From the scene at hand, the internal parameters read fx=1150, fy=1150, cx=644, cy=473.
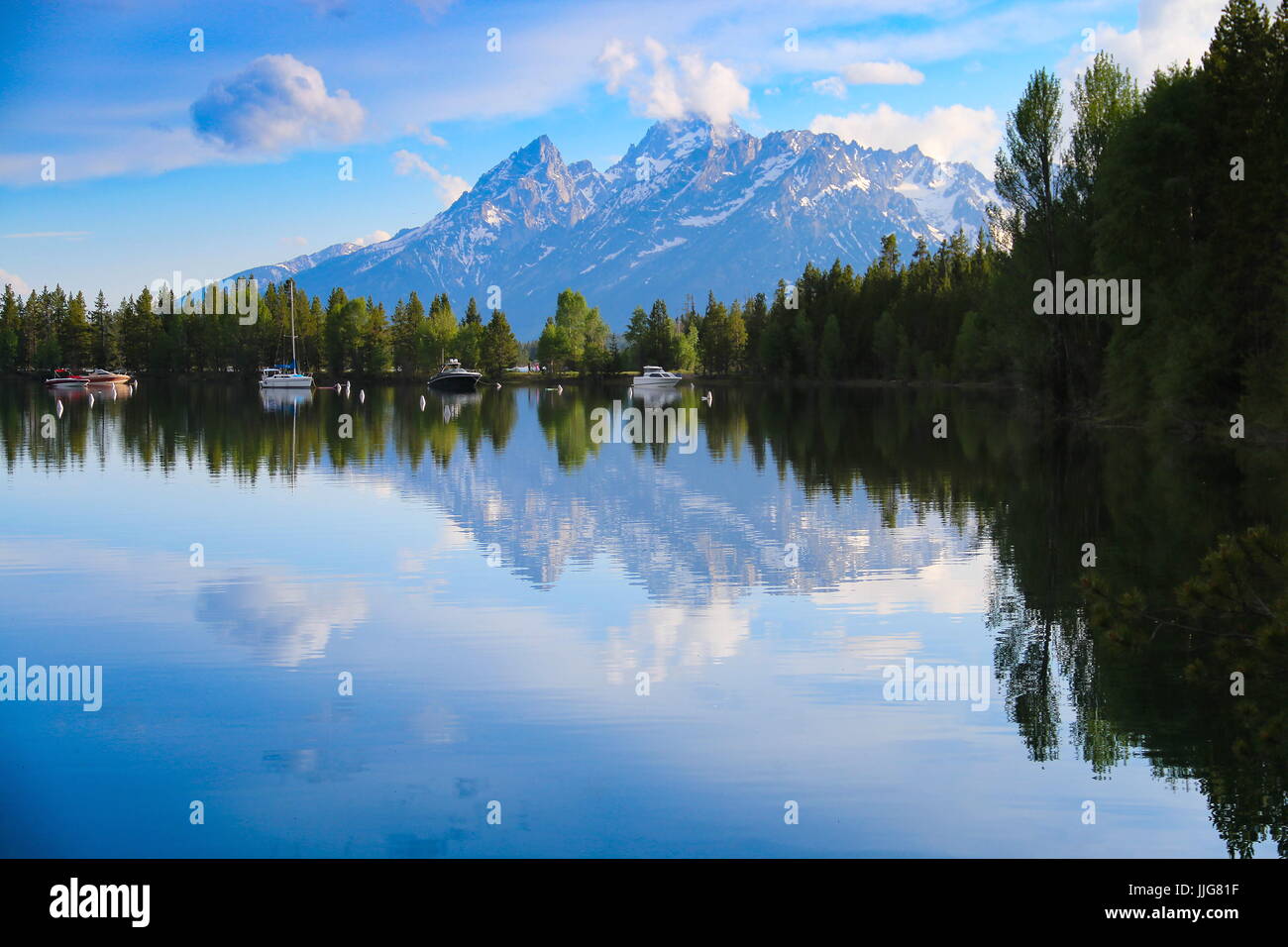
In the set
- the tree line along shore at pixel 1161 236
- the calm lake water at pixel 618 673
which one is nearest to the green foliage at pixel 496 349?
the tree line along shore at pixel 1161 236

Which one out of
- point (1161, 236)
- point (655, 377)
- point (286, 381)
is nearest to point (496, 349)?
point (655, 377)

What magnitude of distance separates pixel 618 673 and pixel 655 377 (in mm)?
158736

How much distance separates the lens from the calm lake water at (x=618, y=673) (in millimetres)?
10438

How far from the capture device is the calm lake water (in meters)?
10.4

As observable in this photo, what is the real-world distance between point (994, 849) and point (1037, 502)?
22731 millimetres

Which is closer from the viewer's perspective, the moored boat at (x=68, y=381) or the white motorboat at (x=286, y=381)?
the white motorboat at (x=286, y=381)

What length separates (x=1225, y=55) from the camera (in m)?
43.9

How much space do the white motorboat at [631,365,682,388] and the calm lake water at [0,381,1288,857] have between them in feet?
430

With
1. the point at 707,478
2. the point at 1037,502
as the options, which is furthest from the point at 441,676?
the point at 707,478

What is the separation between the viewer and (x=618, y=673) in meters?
15.3

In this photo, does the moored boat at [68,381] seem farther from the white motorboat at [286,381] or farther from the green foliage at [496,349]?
the green foliage at [496,349]

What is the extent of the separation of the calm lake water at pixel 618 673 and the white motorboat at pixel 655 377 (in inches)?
5162
